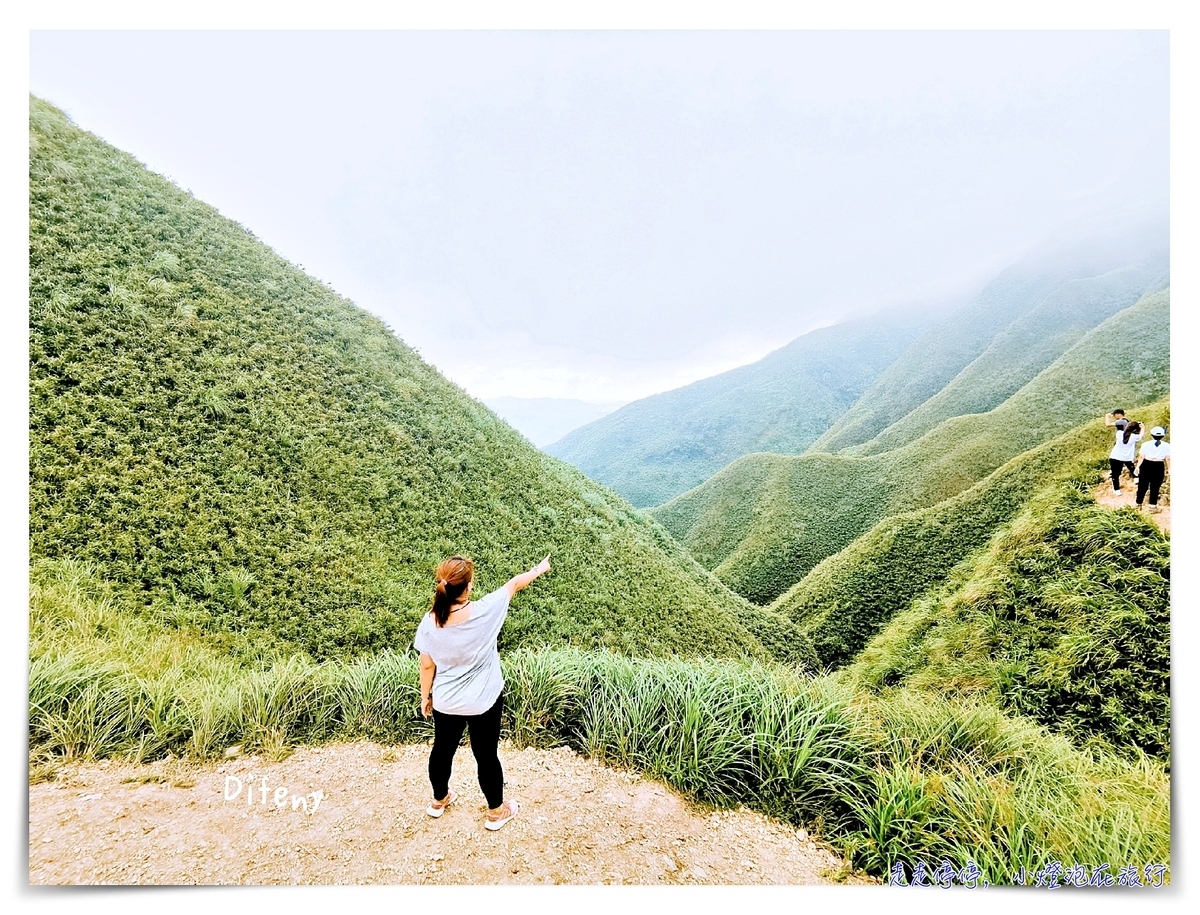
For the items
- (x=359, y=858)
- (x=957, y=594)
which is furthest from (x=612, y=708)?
(x=957, y=594)

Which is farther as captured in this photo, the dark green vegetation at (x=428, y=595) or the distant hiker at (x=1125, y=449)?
the distant hiker at (x=1125, y=449)

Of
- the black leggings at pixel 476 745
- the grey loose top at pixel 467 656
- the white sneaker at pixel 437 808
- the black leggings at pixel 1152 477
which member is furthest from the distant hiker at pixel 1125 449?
the white sneaker at pixel 437 808

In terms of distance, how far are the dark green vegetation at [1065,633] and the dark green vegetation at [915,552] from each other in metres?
1.52

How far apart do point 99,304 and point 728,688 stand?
29.3 feet

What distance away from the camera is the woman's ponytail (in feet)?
8.34

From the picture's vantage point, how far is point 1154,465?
5.16m

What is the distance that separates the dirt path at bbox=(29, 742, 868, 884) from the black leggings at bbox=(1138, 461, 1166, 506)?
5893 mm

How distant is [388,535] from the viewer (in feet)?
19.0

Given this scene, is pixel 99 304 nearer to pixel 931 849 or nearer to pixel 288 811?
pixel 288 811

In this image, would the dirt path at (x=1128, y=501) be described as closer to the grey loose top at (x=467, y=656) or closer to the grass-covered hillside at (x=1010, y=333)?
the grey loose top at (x=467, y=656)

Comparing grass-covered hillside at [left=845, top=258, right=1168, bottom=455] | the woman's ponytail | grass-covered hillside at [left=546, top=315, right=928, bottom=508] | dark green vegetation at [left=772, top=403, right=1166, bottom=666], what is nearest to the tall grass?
the woman's ponytail

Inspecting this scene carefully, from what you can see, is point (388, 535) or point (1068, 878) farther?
point (388, 535)

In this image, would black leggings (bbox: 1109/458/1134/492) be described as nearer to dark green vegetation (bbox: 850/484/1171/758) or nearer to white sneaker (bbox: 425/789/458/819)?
dark green vegetation (bbox: 850/484/1171/758)

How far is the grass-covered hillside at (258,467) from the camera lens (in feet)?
14.8
